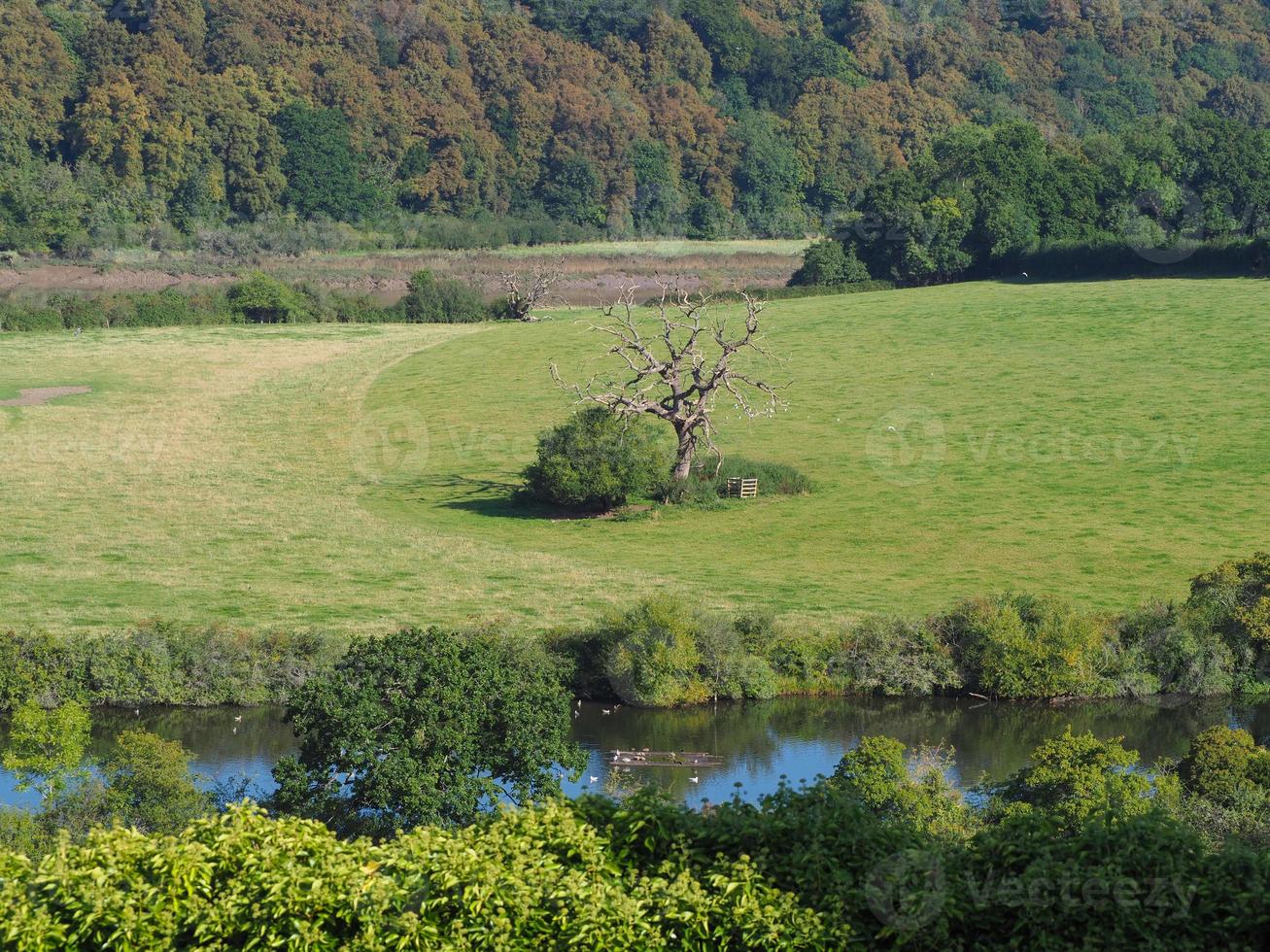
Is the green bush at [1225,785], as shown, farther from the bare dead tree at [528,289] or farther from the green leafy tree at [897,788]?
→ the bare dead tree at [528,289]

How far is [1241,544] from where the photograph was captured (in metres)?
38.5

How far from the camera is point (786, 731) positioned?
89.5 feet

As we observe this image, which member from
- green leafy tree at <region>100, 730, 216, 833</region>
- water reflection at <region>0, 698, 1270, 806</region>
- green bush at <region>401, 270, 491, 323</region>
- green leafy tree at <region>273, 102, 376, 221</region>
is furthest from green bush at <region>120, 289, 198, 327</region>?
green leafy tree at <region>100, 730, 216, 833</region>

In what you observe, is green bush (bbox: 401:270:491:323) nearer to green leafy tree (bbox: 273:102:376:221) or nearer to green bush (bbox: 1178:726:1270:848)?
green leafy tree (bbox: 273:102:376:221)

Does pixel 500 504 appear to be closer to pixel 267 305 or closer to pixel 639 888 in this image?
pixel 639 888

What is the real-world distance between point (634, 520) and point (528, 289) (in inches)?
1926

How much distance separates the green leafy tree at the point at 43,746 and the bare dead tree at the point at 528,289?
61.5m

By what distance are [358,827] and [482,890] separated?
30.7ft

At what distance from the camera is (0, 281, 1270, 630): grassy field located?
35188 mm

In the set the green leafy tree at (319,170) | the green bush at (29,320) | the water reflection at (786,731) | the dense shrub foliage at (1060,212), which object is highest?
the green leafy tree at (319,170)

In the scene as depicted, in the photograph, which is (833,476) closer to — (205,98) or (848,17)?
(205,98)

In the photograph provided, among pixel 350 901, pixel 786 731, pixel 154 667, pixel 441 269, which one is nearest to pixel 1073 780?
pixel 786 731

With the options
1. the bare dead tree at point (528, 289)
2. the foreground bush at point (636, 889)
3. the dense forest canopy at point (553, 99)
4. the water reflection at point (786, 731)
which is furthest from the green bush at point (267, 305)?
the foreground bush at point (636, 889)

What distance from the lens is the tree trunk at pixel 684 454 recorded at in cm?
4366
